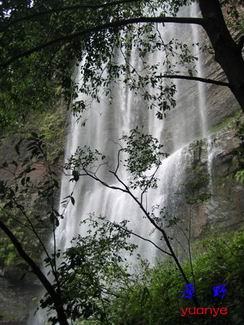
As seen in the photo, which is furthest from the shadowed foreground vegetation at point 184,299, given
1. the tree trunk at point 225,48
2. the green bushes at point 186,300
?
the tree trunk at point 225,48

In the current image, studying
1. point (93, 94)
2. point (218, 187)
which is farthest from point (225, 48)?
point (218, 187)

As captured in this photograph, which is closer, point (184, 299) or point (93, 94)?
point (184, 299)

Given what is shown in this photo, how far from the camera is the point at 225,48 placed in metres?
3.95

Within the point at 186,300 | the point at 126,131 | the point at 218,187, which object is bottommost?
the point at 186,300

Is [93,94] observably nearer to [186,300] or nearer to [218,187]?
[186,300]

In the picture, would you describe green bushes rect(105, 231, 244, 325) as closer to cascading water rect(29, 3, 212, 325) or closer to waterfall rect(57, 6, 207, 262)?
cascading water rect(29, 3, 212, 325)

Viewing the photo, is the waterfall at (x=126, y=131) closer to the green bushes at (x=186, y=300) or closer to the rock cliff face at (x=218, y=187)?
the rock cliff face at (x=218, y=187)

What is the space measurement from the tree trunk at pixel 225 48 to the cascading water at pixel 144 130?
25.5 ft

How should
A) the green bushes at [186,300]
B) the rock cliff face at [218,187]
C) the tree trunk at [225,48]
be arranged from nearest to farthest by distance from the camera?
the tree trunk at [225,48] < the green bushes at [186,300] < the rock cliff face at [218,187]

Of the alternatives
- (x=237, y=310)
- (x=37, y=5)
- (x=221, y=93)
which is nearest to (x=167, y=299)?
(x=237, y=310)

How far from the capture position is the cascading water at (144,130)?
43.2 ft

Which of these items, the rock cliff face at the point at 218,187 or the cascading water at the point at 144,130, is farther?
the cascading water at the point at 144,130

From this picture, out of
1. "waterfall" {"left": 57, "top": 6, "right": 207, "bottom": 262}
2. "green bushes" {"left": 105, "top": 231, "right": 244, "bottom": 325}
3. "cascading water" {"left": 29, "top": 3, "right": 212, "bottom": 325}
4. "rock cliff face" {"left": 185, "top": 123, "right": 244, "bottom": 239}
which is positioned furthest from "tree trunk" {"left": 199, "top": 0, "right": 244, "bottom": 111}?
"waterfall" {"left": 57, "top": 6, "right": 207, "bottom": 262}

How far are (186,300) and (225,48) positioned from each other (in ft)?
8.78
